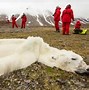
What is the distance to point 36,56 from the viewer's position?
9039mm

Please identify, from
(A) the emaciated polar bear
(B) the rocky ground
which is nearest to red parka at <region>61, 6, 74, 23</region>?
(A) the emaciated polar bear

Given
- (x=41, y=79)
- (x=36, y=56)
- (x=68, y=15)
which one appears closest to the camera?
(x=41, y=79)

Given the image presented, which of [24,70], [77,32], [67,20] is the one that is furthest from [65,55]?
[77,32]

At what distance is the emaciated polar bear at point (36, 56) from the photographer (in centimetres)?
875

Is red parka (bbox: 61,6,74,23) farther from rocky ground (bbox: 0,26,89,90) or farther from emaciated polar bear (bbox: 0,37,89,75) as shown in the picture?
rocky ground (bbox: 0,26,89,90)

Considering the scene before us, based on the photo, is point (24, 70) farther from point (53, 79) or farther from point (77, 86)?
point (77, 86)

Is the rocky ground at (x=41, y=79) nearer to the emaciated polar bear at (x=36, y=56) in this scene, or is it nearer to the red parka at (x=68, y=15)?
the emaciated polar bear at (x=36, y=56)

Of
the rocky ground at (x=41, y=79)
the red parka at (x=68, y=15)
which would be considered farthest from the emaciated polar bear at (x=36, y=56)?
the red parka at (x=68, y=15)

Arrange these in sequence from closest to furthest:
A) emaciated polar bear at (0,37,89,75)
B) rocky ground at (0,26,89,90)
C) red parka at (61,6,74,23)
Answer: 1. rocky ground at (0,26,89,90)
2. emaciated polar bear at (0,37,89,75)
3. red parka at (61,6,74,23)

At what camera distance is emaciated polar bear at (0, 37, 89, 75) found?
28.7 feet

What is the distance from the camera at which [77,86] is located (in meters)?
8.27

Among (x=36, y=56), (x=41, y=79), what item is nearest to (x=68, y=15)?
(x=36, y=56)

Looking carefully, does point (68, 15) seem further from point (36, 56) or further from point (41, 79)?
point (41, 79)

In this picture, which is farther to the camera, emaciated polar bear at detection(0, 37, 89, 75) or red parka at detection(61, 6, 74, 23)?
red parka at detection(61, 6, 74, 23)
